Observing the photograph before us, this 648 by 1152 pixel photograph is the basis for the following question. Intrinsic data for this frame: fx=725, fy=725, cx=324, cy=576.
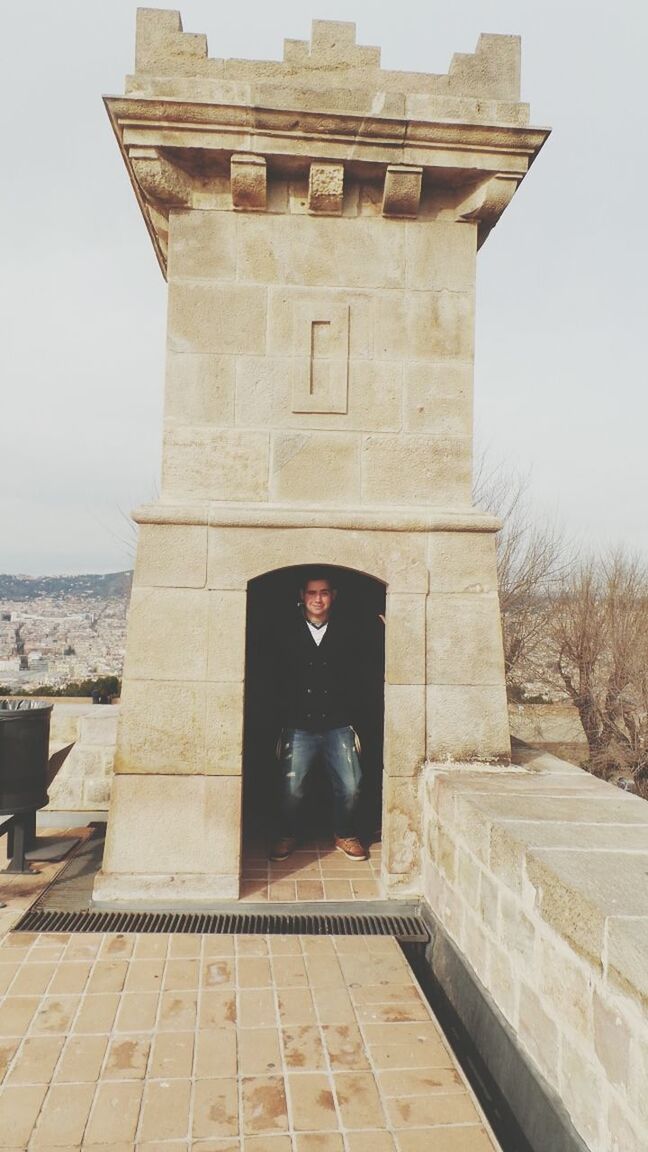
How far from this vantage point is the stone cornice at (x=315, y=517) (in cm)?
407

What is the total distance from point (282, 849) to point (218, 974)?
1.36 metres

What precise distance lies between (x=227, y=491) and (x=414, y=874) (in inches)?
95.6

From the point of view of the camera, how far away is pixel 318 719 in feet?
15.8

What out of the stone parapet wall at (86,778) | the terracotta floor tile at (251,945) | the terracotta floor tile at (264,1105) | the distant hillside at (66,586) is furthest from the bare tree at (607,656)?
the terracotta floor tile at (264,1105)

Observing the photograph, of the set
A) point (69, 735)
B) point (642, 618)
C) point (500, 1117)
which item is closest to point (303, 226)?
point (500, 1117)

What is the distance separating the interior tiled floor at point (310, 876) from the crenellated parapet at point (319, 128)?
155 inches

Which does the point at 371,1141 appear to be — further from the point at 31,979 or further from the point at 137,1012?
the point at 31,979

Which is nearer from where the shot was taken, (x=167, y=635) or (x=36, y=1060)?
(x=36, y=1060)

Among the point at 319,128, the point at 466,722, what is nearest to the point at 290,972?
the point at 466,722

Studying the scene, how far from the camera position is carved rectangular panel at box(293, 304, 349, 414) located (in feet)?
13.9

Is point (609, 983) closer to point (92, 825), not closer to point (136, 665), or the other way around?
point (136, 665)

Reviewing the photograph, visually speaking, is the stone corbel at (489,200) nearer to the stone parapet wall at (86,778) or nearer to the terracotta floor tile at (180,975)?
the terracotta floor tile at (180,975)

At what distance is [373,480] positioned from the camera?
4246 mm

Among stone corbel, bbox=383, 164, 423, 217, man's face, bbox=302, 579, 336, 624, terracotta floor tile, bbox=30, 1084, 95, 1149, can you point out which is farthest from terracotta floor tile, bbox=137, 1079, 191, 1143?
stone corbel, bbox=383, 164, 423, 217
